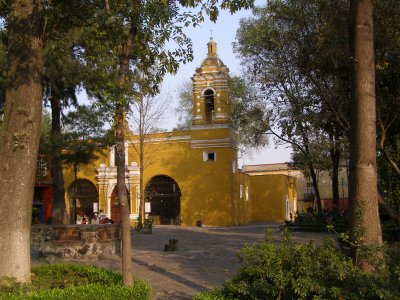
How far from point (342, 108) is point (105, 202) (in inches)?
921

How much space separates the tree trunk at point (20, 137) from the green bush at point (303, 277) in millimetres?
2526

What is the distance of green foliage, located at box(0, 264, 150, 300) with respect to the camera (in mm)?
5824

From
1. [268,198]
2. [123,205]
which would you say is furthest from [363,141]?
[268,198]

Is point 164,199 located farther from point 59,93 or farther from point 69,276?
point 69,276

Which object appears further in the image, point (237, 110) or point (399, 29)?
point (237, 110)

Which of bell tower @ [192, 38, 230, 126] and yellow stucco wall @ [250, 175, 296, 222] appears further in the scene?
yellow stucco wall @ [250, 175, 296, 222]

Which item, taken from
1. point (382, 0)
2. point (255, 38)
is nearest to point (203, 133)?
point (255, 38)

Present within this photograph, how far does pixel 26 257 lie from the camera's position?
6.57 meters

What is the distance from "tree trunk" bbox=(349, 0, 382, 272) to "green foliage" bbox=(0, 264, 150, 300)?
9.17 feet

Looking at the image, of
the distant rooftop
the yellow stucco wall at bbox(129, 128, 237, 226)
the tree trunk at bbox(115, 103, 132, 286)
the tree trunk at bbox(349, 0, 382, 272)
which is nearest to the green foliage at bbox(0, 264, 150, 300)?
the tree trunk at bbox(115, 103, 132, 286)

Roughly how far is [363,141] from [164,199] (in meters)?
26.9

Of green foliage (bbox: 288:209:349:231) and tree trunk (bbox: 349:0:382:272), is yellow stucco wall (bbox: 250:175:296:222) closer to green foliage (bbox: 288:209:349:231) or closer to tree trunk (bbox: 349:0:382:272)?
green foliage (bbox: 288:209:349:231)

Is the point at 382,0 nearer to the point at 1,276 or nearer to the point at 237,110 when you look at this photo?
the point at 1,276

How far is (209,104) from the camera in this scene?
3180cm
